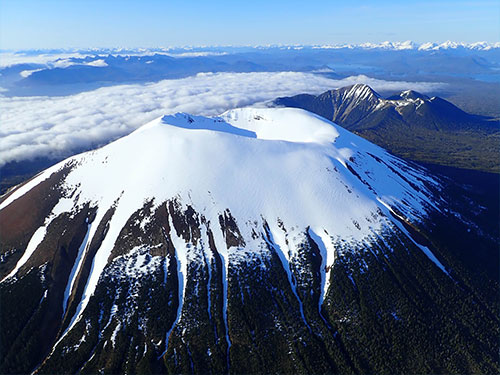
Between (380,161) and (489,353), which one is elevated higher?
(380,161)

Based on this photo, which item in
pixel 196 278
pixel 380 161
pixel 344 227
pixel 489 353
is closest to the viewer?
pixel 489 353

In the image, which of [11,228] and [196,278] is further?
[11,228]

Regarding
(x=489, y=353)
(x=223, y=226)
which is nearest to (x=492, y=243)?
(x=489, y=353)

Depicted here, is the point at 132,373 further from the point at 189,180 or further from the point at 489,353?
the point at 489,353

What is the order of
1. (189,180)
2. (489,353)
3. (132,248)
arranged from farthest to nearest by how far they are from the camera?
(189,180), (132,248), (489,353)

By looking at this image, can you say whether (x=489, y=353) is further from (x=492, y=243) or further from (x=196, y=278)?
(x=196, y=278)

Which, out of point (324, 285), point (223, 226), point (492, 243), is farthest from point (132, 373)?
point (492, 243)
